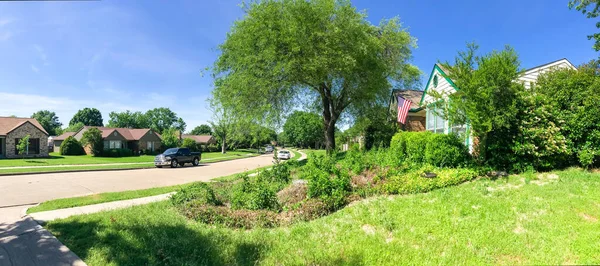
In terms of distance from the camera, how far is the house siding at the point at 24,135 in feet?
108

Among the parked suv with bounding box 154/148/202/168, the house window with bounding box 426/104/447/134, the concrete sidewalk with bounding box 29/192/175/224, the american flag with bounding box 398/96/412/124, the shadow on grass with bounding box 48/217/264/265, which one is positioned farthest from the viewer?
the parked suv with bounding box 154/148/202/168

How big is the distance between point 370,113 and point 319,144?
69126 millimetres

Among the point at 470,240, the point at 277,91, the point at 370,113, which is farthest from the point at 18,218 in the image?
the point at 370,113

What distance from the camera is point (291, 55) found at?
1478cm

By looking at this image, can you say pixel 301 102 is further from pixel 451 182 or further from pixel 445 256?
pixel 445 256

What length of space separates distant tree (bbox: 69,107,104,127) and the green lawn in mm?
116698

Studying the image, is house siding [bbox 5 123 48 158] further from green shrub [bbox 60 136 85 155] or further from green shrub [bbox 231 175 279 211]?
green shrub [bbox 231 175 279 211]

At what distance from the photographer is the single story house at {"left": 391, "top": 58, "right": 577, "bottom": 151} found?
34.9 feet

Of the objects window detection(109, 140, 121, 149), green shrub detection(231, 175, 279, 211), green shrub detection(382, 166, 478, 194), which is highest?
window detection(109, 140, 121, 149)

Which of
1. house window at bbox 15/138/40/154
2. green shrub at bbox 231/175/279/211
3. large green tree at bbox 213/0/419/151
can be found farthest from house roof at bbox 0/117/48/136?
green shrub at bbox 231/175/279/211

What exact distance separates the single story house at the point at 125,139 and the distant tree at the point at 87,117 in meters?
59.6

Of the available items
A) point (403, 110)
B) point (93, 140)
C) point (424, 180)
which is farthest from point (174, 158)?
point (424, 180)

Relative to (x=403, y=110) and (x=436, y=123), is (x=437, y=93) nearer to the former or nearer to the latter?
(x=436, y=123)

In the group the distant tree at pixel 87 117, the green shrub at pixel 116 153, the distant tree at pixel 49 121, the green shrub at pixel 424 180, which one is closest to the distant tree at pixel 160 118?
the distant tree at pixel 87 117
